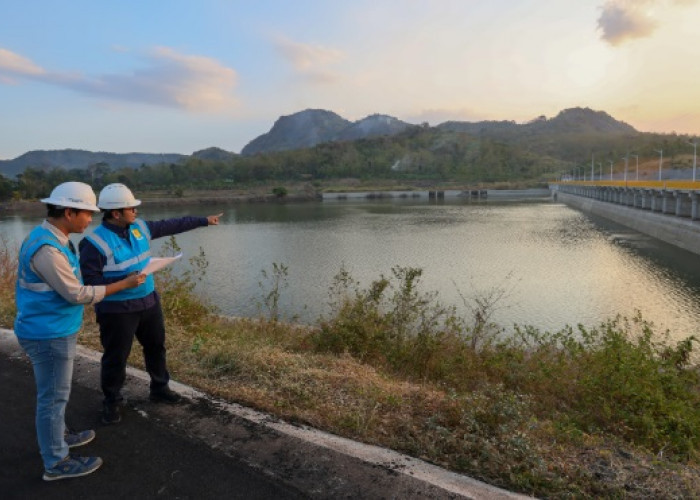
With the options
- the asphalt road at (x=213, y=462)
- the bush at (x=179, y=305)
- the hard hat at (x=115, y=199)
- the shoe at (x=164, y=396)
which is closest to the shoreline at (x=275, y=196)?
the bush at (x=179, y=305)

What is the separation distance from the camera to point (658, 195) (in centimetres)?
3359

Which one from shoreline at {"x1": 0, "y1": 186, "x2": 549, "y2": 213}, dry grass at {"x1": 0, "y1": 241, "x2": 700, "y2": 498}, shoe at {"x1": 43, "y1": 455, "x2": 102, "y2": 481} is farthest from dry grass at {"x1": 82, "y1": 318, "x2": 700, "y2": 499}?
shoreline at {"x1": 0, "y1": 186, "x2": 549, "y2": 213}

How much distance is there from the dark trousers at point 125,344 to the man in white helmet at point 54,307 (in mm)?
432

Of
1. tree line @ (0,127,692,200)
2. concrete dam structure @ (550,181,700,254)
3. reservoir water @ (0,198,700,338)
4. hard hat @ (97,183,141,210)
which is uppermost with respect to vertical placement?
tree line @ (0,127,692,200)

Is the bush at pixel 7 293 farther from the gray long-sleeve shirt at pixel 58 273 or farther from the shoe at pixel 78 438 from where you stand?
the gray long-sleeve shirt at pixel 58 273

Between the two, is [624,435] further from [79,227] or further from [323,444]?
[79,227]

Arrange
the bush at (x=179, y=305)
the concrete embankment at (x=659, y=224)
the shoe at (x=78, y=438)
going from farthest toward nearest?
1. the concrete embankment at (x=659, y=224)
2. the bush at (x=179, y=305)
3. the shoe at (x=78, y=438)

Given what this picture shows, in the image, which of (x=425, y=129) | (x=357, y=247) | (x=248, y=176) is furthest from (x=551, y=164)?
(x=357, y=247)

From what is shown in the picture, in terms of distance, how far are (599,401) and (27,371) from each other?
18.9 ft

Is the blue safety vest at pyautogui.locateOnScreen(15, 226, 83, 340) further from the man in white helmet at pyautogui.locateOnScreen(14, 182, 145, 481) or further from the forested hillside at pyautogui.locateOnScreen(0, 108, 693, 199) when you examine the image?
the forested hillside at pyautogui.locateOnScreen(0, 108, 693, 199)

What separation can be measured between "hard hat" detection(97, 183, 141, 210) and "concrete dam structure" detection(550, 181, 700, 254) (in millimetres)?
26882

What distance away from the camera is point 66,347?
2658 millimetres

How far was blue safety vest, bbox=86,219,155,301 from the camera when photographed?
305 centimetres

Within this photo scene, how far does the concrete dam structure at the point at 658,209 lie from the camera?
2483 cm
